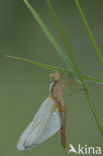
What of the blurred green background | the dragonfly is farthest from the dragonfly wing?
the blurred green background

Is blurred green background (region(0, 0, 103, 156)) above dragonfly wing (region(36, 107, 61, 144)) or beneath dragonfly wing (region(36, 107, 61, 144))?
A: above

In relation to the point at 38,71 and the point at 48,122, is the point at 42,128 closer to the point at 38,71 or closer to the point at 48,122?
the point at 48,122

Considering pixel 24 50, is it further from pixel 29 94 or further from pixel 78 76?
pixel 78 76

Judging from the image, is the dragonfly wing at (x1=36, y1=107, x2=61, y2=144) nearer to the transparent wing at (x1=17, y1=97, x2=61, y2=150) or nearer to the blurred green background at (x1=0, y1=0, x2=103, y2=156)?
the transparent wing at (x1=17, y1=97, x2=61, y2=150)

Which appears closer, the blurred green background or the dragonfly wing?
the dragonfly wing

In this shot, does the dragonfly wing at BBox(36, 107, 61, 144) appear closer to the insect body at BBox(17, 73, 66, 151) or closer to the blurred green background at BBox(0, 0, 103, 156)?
the insect body at BBox(17, 73, 66, 151)

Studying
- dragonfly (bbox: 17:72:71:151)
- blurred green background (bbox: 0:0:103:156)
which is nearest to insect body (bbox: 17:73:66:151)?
dragonfly (bbox: 17:72:71:151)

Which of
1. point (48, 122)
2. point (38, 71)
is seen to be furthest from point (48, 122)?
point (38, 71)

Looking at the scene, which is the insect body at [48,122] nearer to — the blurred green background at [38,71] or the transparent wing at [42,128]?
the transparent wing at [42,128]

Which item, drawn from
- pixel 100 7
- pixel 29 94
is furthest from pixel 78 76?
pixel 100 7
